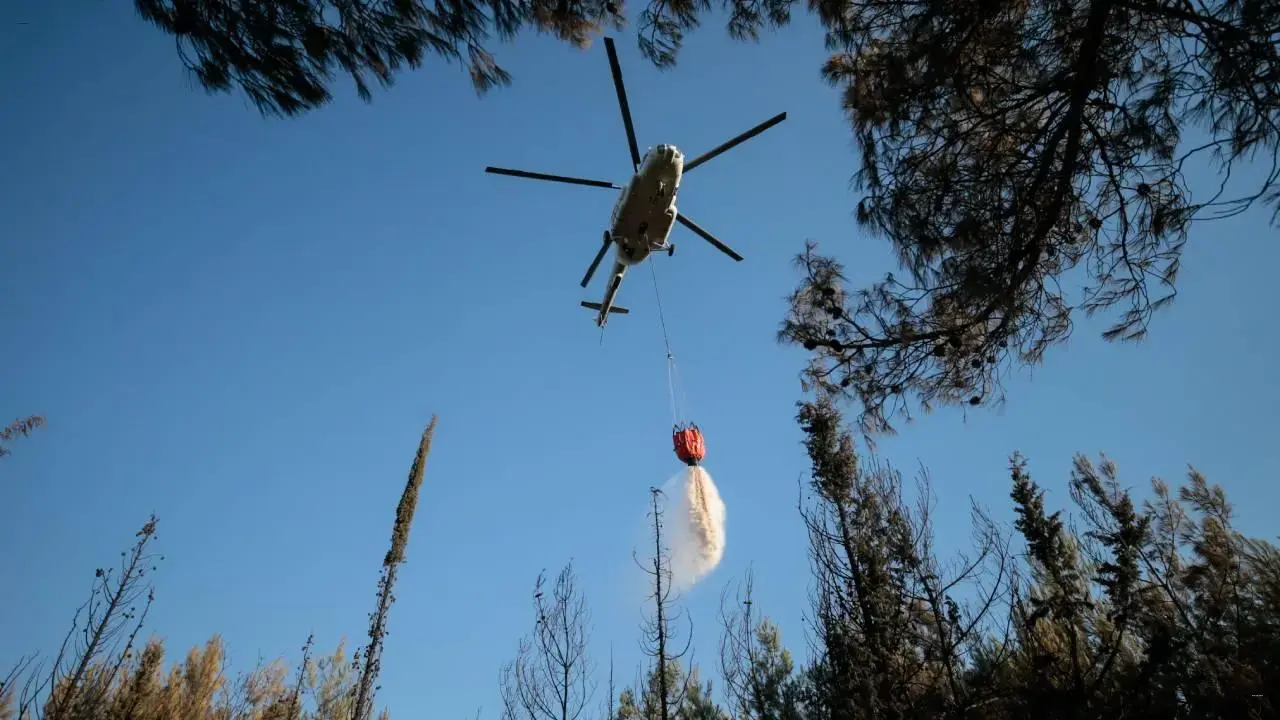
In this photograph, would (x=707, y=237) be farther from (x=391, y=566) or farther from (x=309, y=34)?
(x=391, y=566)

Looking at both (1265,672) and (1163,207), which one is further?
(1265,672)

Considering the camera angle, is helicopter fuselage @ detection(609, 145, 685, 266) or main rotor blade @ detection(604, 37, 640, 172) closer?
main rotor blade @ detection(604, 37, 640, 172)

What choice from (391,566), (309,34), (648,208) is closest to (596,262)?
(648,208)

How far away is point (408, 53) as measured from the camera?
4594 millimetres

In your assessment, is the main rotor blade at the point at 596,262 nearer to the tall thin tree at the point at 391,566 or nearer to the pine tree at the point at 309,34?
the pine tree at the point at 309,34

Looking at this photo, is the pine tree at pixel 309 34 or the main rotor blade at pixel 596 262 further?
the main rotor blade at pixel 596 262

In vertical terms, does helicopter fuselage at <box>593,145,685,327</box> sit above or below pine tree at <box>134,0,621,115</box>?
above

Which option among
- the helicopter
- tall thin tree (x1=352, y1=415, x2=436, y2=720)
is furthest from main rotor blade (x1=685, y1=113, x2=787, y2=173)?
tall thin tree (x1=352, y1=415, x2=436, y2=720)

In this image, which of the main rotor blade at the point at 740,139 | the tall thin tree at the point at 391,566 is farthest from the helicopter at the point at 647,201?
the tall thin tree at the point at 391,566

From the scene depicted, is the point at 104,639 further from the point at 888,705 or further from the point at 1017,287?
the point at 1017,287

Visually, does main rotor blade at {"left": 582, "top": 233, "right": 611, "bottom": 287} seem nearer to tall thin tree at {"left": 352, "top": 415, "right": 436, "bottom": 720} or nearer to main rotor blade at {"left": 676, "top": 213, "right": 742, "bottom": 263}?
main rotor blade at {"left": 676, "top": 213, "right": 742, "bottom": 263}

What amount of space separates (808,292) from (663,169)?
2610mm

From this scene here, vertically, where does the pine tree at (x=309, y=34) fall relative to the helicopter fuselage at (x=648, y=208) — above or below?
below

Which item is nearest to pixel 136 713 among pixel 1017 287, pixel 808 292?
pixel 808 292
